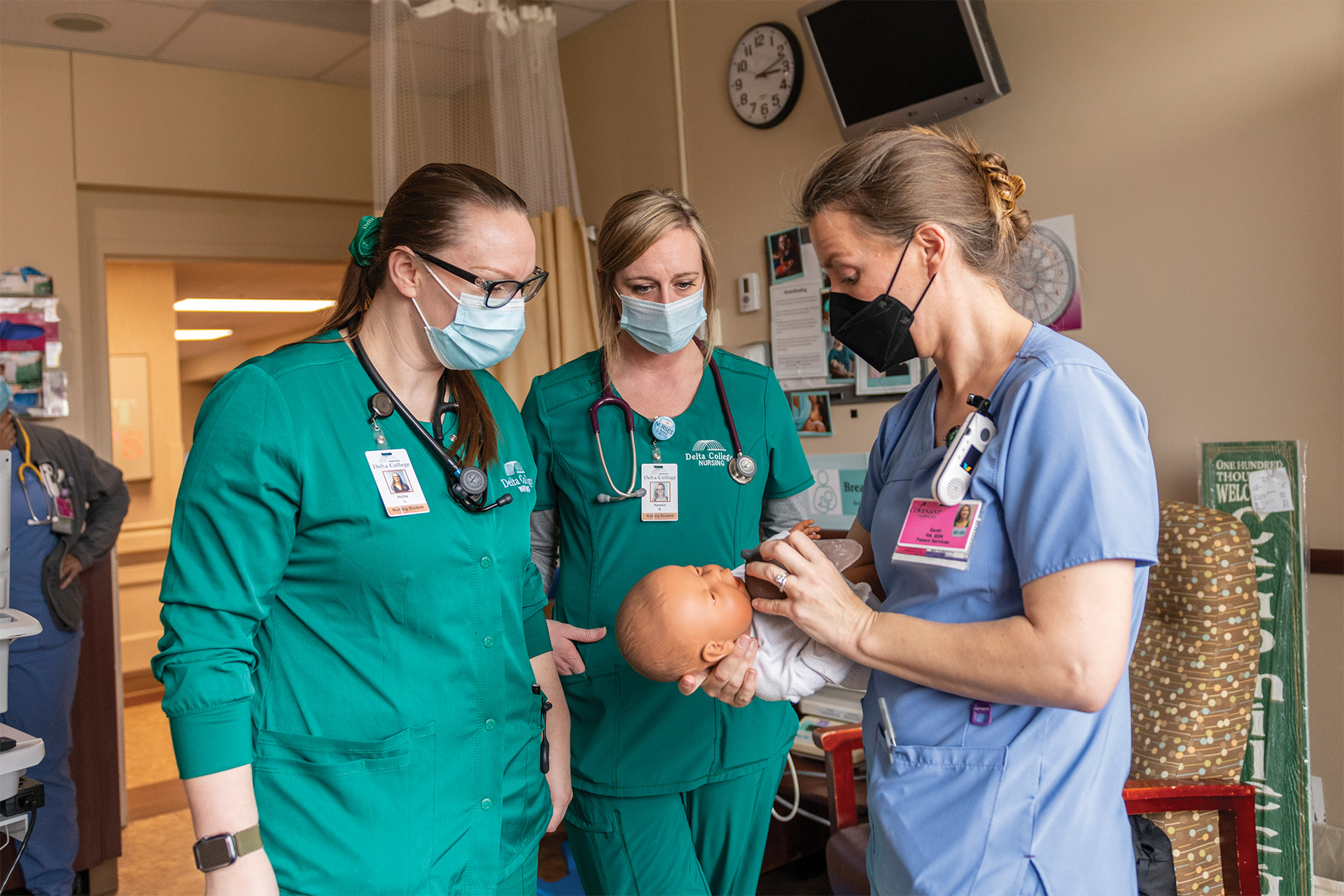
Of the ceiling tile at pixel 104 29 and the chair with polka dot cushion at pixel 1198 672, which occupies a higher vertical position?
the ceiling tile at pixel 104 29

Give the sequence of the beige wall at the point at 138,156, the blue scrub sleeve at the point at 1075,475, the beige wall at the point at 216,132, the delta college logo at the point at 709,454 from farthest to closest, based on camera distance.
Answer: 1. the beige wall at the point at 216,132
2. the beige wall at the point at 138,156
3. the delta college logo at the point at 709,454
4. the blue scrub sleeve at the point at 1075,475

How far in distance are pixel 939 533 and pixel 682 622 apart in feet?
1.33

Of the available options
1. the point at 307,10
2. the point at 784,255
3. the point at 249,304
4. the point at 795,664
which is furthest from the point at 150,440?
the point at 795,664

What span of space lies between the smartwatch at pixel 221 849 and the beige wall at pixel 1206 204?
86.2 inches

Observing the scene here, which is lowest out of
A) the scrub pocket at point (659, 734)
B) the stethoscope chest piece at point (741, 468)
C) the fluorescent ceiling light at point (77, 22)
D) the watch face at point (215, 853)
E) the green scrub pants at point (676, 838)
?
the green scrub pants at point (676, 838)

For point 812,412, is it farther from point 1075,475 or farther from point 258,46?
point 258,46

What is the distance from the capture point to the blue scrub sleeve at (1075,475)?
98 cm

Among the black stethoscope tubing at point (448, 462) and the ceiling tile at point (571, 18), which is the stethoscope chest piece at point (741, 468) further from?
the ceiling tile at point (571, 18)

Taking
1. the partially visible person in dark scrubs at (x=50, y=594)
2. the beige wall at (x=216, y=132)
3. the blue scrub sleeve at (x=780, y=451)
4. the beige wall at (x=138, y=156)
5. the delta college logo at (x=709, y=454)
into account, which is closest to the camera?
the delta college logo at (x=709, y=454)

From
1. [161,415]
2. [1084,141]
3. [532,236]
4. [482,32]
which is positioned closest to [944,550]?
[532,236]

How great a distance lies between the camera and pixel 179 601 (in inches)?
43.6

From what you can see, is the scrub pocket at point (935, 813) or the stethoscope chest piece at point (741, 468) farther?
the stethoscope chest piece at point (741, 468)

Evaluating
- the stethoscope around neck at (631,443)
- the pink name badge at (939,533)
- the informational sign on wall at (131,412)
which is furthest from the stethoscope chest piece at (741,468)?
the informational sign on wall at (131,412)

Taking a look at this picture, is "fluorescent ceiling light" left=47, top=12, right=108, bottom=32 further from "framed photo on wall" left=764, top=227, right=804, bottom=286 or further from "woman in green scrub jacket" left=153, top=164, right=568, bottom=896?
"woman in green scrub jacket" left=153, top=164, right=568, bottom=896
